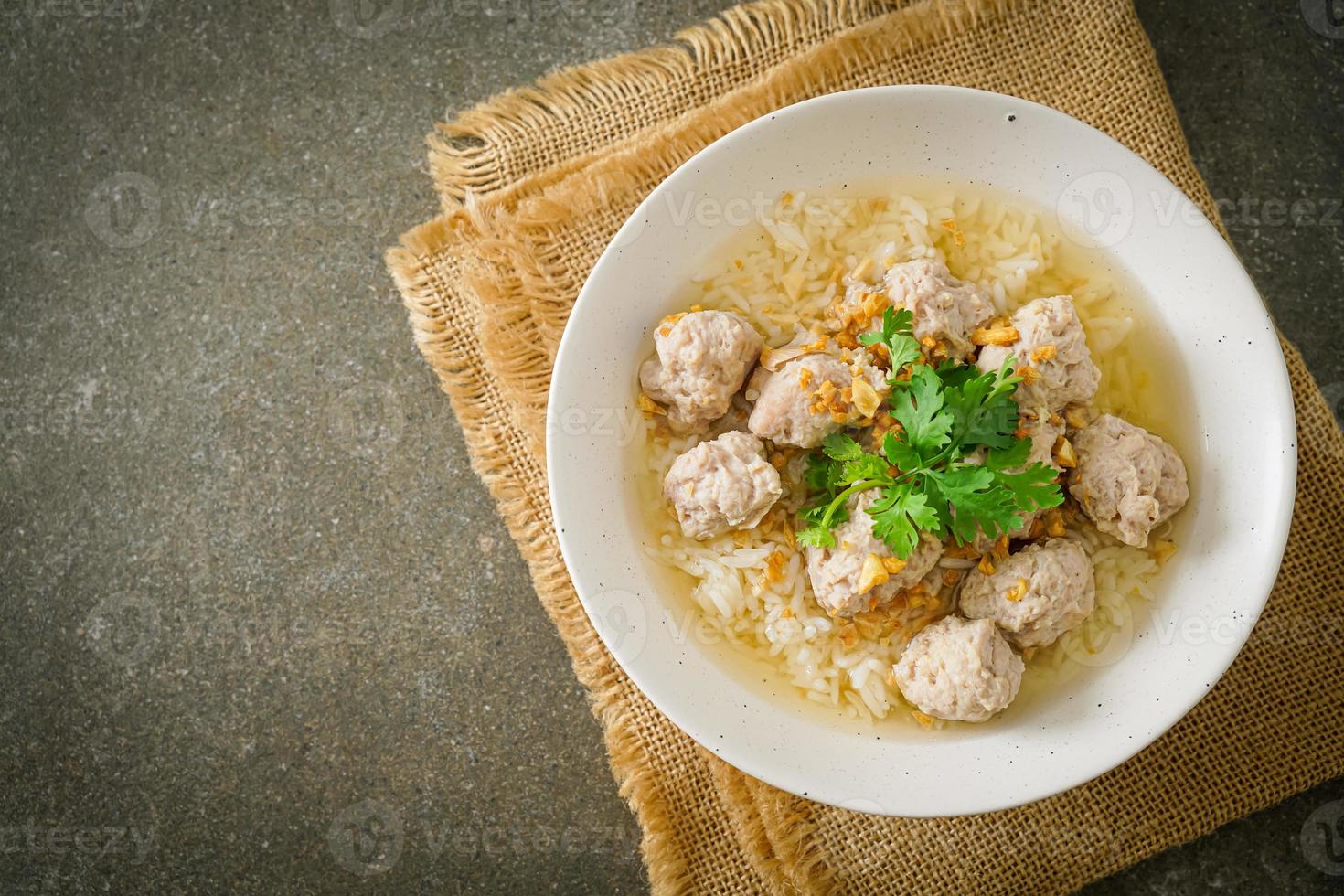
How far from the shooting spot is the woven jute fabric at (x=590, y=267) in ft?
9.80

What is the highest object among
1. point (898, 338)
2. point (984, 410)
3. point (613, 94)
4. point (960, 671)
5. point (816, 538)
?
point (613, 94)

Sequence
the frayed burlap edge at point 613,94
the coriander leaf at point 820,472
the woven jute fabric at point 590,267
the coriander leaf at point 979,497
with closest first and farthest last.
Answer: the coriander leaf at point 979,497
the coriander leaf at point 820,472
the woven jute fabric at point 590,267
the frayed burlap edge at point 613,94

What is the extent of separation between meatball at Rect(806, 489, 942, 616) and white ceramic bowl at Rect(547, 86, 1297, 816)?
0.36 m

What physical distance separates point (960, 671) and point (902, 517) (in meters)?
0.44

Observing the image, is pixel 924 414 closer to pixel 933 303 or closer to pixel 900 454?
pixel 900 454

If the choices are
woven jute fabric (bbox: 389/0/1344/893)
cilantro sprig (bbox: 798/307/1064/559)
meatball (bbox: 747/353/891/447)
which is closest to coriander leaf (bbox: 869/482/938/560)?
cilantro sprig (bbox: 798/307/1064/559)

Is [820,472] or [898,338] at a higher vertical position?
[898,338]

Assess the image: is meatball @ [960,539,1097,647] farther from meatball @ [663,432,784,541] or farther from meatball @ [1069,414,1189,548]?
meatball @ [663,432,784,541]

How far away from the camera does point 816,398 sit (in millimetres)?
2506

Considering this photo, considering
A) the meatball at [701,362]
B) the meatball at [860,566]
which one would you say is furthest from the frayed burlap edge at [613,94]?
the meatball at [860,566]

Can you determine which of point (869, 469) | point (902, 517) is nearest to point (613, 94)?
point (869, 469)

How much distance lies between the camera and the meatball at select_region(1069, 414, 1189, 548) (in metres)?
2.51

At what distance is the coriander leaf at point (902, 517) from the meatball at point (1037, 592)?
12.2 inches

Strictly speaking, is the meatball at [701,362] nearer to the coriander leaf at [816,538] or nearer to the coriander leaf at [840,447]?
the coriander leaf at [840,447]
